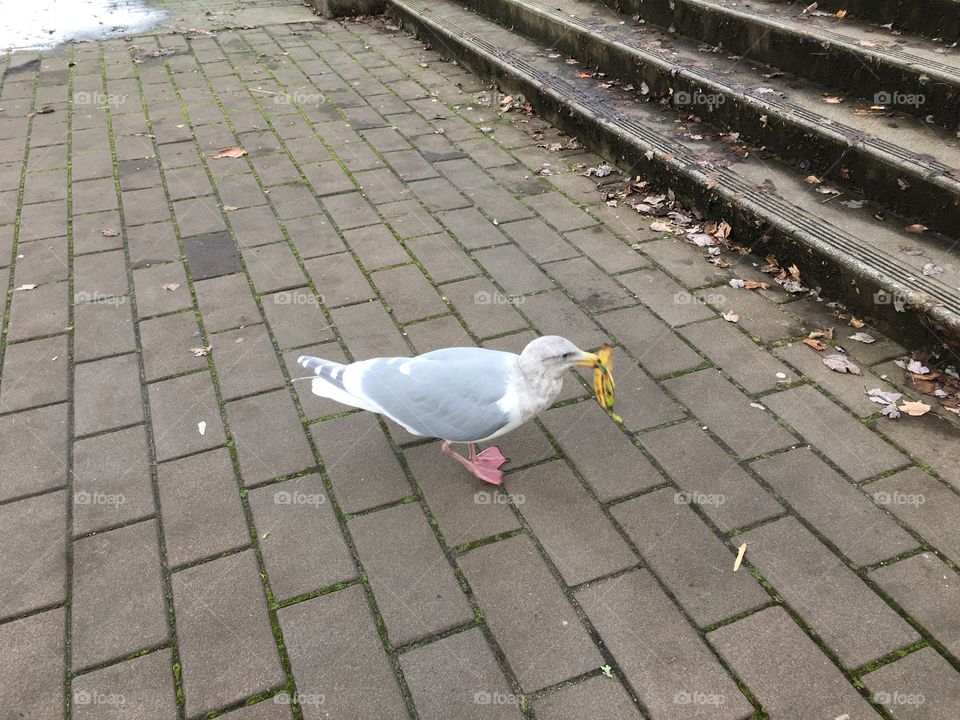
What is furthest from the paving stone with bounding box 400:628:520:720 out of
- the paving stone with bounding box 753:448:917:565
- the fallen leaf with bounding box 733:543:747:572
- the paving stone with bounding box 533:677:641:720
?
the paving stone with bounding box 753:448:917:565

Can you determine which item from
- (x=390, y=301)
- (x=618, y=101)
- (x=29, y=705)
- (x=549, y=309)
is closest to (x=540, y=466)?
(x=549, y=309)

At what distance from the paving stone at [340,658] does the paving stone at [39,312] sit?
2.75 meters

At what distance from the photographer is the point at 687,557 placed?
117 inches

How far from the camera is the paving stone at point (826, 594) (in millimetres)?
2627

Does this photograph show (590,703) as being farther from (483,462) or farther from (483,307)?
(483,307)

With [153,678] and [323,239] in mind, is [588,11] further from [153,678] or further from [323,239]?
[153,678]

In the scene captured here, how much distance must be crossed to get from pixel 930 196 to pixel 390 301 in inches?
140

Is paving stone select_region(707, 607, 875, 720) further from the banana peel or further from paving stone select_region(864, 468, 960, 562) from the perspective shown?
the banana peel

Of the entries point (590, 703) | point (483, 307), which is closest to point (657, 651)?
point (590, 703)

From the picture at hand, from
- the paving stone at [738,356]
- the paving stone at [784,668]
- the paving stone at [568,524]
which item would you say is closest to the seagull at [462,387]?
the paving stone at [568,524]

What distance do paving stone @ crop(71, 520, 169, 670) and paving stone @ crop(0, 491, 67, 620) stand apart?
8 cm

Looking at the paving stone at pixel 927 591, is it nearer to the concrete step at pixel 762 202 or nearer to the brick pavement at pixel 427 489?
the brick pavement at pixel 427 489

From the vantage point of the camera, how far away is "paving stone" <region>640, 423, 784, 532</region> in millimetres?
3143

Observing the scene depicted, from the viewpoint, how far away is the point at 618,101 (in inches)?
261
